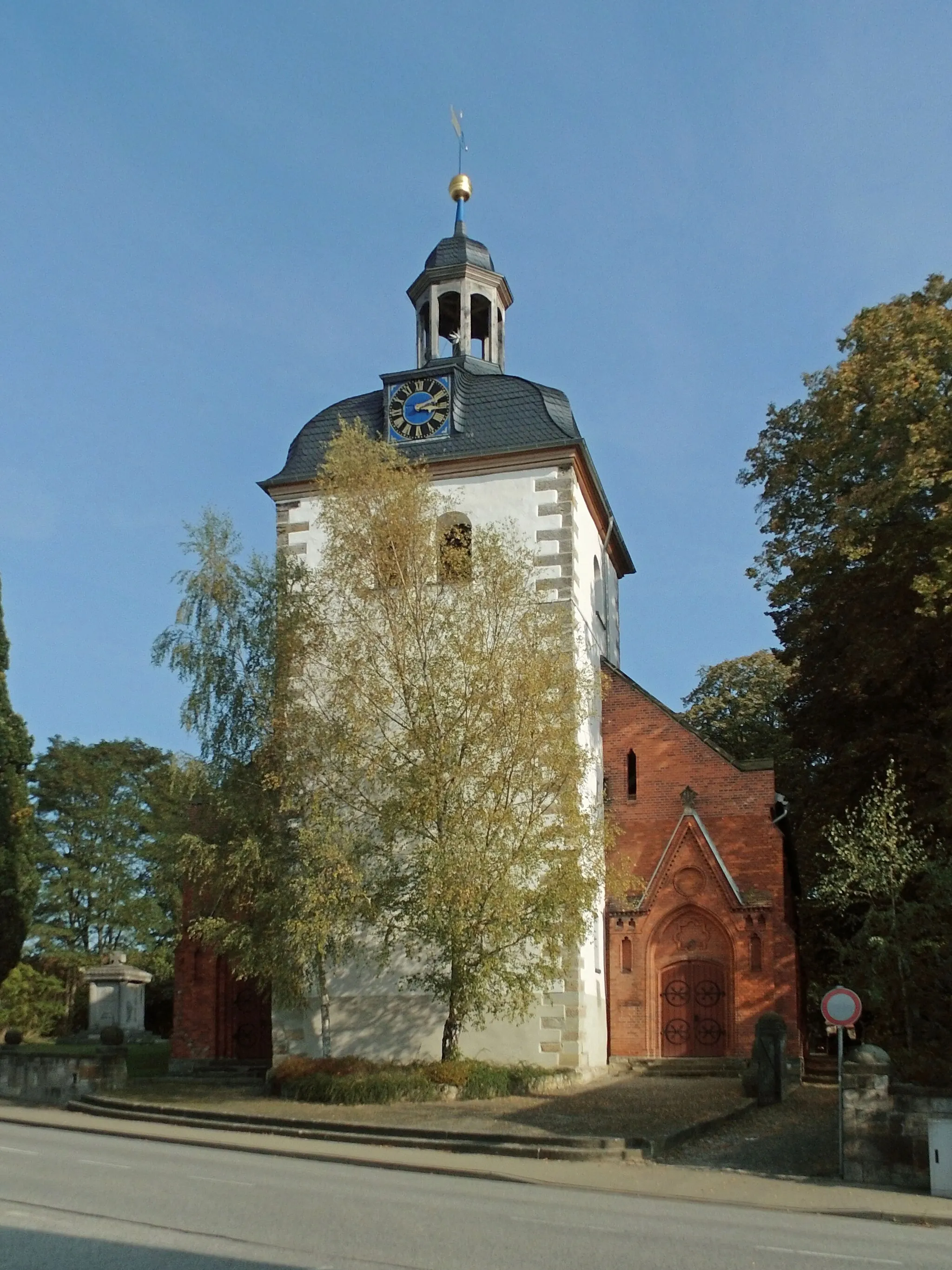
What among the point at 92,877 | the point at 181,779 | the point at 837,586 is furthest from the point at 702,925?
the point at 92,877

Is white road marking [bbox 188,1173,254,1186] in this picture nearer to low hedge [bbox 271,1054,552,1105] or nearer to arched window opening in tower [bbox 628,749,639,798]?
low hedge [bbox 271,1054,552,1105]

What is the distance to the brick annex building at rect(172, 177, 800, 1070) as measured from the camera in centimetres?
2545

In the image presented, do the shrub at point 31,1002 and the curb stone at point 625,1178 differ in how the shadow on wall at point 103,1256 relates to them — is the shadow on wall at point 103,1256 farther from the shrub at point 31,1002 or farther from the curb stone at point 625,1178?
the shrub at point 31,1002

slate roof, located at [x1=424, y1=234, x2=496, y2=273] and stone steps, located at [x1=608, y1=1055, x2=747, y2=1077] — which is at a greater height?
slate roof, located at [x1=424, y1=234, x2=496, y2=273]

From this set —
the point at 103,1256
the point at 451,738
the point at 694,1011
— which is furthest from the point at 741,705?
the point at 103,1256

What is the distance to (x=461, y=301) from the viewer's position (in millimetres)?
29062

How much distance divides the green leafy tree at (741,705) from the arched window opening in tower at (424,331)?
16.8 meters

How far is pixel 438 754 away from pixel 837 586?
371 inches

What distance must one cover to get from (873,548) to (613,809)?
304 inches

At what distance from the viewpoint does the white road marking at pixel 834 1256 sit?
29.7 ft

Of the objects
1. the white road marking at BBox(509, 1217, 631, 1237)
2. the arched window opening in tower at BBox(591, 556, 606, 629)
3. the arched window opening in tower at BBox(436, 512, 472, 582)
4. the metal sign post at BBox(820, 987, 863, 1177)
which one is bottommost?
the white road marking at BBox(509, 1217, 631, 1237)

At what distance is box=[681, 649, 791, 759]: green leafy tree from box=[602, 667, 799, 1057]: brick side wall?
540 inches

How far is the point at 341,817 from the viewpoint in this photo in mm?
20922

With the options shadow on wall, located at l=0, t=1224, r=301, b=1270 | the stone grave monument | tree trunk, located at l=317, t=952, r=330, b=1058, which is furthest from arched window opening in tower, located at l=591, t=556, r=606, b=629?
shadow on wall, located at l=0, t=1224, r=301, b=1270
